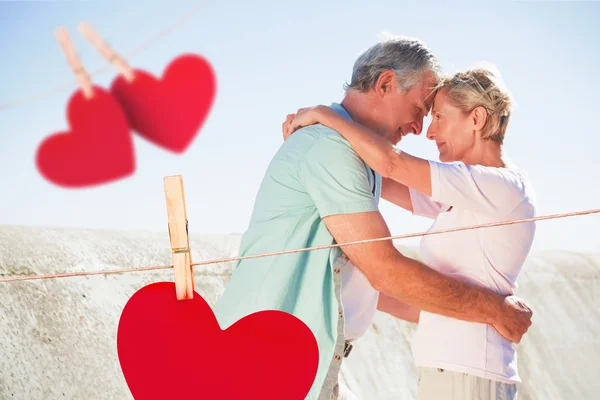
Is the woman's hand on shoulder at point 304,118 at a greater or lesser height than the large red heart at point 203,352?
greater

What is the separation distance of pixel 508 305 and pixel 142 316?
2.54ft

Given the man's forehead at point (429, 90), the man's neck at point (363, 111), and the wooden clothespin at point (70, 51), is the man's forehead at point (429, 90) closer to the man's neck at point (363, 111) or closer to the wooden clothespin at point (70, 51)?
the man's neck at point (363, 111)

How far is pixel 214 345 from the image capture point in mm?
1330

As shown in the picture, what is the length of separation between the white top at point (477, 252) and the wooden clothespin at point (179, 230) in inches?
22.4

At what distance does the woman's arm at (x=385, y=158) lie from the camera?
1585 millimetres

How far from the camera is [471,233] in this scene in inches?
64.1

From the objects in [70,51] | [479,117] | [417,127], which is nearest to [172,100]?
[70,51]

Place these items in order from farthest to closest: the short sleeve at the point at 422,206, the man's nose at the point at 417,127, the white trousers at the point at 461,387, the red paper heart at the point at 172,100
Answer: the short sleeve at the point at 422,206, the man's nose at the point at 417,127, the red paper heart at the point at 172,100, the white trousers at the point at 461,387

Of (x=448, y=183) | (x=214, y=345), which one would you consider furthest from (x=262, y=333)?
(x=448, y=183)

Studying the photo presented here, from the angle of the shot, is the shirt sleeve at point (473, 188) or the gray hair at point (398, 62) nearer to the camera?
the shirt sleeve at point (473, 188)

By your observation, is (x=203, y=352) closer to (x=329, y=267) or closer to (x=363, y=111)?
(x=329, y=267)

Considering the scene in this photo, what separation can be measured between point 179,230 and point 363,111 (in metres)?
0.75

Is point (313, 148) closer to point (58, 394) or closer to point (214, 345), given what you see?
point (214, 345)

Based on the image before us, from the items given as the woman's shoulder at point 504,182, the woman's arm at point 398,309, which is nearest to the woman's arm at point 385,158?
the woman's shoulder at point 504,182
